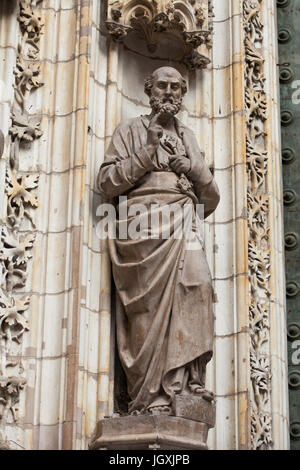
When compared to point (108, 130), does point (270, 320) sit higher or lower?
lower

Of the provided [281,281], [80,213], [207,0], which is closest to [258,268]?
[281,281]

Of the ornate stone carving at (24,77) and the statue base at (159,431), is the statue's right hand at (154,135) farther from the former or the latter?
the statue base at (159,431)

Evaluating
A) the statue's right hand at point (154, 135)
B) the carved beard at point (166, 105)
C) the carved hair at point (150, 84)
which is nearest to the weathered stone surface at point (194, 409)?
the statue's right hand at point (154, 135)

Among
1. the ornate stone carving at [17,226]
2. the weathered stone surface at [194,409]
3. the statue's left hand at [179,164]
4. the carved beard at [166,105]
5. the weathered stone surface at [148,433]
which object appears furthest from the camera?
the carved beard at [166,105]

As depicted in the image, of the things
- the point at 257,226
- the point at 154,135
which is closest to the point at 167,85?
the point at 154,135

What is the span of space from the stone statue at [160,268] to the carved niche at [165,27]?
2.14 feet

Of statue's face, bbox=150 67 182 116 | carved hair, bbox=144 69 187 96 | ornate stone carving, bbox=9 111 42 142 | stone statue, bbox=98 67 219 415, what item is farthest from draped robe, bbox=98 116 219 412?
ornate stone carving, bbox=9 111 42 142

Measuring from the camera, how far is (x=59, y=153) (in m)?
10.6

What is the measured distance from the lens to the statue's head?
10.5 metres

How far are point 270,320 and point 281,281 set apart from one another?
456mm

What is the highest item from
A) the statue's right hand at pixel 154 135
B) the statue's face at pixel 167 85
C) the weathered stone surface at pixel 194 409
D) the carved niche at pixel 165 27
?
the carved niche at pixel 165 27

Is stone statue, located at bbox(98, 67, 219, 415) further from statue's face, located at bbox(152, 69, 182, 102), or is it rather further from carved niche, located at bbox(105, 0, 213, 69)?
carved niche, located at bbox(105, 0, 213, 69)

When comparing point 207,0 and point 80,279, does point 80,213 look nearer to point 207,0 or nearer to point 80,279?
point 80,279

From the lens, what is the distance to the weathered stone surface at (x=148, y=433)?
9367 mm
